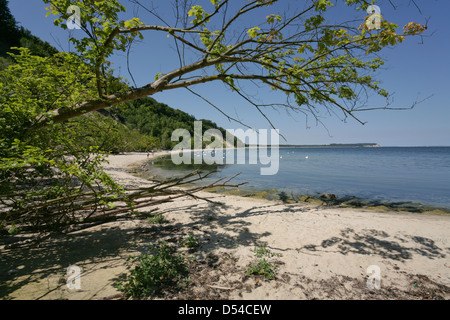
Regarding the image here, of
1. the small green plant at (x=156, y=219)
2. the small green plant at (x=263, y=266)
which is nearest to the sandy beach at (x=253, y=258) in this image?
the small green plant at (x=263, y=266)

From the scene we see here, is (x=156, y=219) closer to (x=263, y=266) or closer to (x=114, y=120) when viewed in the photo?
(x=114, y=120)

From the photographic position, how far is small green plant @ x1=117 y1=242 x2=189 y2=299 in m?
3.36

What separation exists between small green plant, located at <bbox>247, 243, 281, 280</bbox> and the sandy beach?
0.38 feet

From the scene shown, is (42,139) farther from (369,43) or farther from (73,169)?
(369,43)

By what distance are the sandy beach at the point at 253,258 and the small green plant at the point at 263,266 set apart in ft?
0.38

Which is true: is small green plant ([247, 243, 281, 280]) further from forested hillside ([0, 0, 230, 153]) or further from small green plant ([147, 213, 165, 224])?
forested hillside ([0, 0, 230, 153])

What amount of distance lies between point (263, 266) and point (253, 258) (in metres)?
0.53

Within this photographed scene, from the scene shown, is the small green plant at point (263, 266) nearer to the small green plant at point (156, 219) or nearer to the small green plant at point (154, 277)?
the small green plant at point (154, 277)

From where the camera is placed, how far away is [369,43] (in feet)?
11.4

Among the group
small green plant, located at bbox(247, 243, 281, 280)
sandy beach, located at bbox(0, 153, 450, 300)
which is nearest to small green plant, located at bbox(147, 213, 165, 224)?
sandy beach, located at bbox(0, 153, 450, 300)

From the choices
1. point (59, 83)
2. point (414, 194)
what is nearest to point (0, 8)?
point (59, 83)

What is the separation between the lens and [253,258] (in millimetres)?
4762

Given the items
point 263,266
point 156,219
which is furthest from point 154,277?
point 156,219

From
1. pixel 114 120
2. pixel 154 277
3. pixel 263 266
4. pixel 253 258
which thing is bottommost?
pixel 253 258
